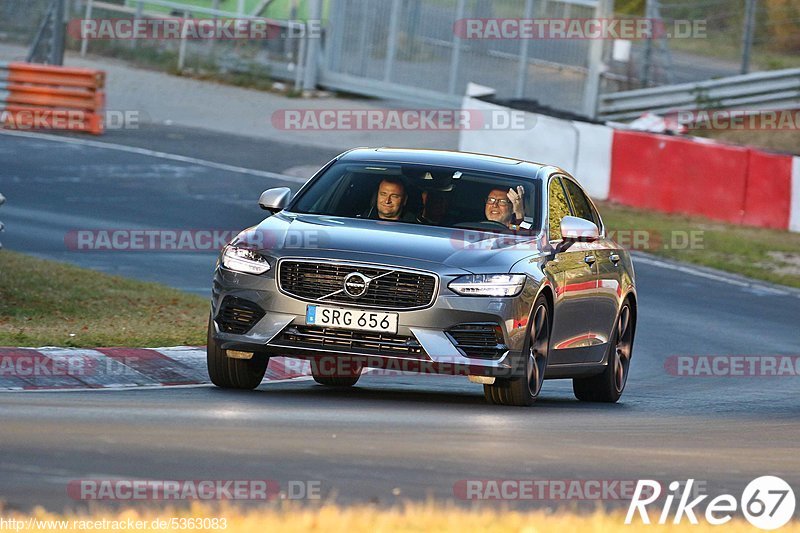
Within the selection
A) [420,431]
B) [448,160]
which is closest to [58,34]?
[448,160]

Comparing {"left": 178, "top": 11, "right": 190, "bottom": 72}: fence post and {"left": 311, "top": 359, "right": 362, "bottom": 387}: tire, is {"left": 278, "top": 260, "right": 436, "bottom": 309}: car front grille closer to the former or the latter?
{"left": 311, "top": 359, "right": 362, "bottom": 387}: tire

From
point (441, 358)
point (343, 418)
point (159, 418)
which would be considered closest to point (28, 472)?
point (159, 418)

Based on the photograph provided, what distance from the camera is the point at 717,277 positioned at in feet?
71.4

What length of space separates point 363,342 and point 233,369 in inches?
43.4

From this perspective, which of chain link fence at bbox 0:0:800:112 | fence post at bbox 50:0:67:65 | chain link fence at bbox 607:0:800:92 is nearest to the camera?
chain link fence at bbox 607:0:800:92

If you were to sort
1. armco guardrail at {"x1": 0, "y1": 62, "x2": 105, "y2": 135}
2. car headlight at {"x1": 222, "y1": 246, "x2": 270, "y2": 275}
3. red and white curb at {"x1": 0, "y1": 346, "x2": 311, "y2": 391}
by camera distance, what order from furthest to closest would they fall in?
armco guardrail at {"x1": 0, "y1": 62, "x2": 105, "y2": 135}, red and white curb at {"x1": 0, "y1": 346, "x2": 311, "y2": 391}, car headlight at {"x1": 222, "y1": 246, "x2": 270, "y2": 275}

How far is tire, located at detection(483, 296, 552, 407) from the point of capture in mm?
10594

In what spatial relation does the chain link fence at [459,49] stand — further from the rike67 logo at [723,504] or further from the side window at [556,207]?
the rike67 logo at [723,504]

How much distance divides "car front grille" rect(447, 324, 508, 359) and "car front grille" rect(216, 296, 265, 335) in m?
1.13

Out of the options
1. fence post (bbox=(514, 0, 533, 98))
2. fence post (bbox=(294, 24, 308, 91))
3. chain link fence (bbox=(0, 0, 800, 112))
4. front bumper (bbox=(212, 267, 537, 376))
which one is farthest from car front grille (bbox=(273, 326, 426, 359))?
fence post (bbox=(294, 24, 308, 91))

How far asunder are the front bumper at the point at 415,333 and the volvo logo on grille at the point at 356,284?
10cm

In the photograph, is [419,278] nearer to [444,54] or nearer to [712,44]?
[712,44]

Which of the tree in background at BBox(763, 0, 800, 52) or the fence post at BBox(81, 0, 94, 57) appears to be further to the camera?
the fence post at BBox(81, 0, 94, 57)

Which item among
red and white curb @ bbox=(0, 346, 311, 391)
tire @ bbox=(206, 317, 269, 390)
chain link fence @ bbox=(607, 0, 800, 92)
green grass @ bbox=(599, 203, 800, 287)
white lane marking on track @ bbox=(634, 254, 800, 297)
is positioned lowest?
white lane marking on track @ bbox=(634, 254, 800, 297)
